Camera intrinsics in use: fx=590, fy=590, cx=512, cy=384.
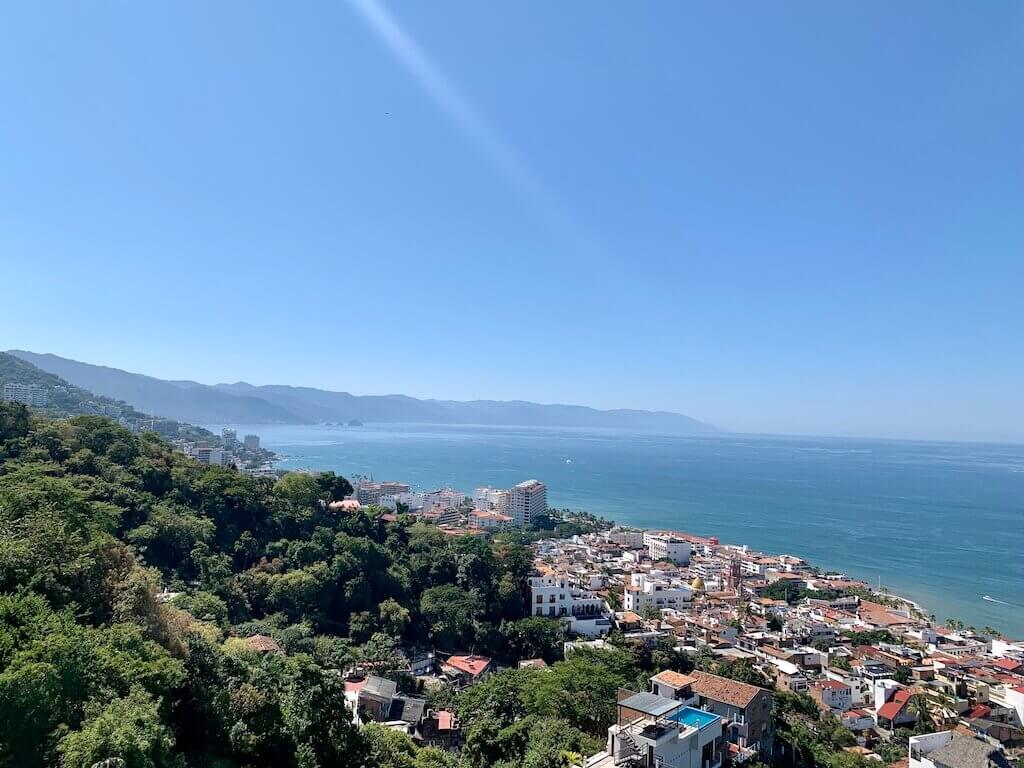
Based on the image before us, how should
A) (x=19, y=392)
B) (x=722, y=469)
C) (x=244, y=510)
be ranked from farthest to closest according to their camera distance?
(x=722, y=469) → (x=19, y=392) → (x=244, y=510)

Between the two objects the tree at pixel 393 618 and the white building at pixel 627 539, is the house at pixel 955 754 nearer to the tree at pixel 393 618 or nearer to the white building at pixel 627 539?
the tree at pixel 393 618

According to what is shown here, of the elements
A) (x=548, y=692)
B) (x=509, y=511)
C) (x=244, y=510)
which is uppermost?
(x=244, y=510)

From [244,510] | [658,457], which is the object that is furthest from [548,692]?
[658,457]

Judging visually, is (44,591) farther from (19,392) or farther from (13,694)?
(19,392)

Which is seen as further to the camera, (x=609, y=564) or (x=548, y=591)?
(x=609, y=564)

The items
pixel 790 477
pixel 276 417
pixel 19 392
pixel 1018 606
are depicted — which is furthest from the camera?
pixel 276 417

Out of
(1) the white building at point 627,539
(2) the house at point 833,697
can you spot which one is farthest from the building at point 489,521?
(2) the house at point 833,697

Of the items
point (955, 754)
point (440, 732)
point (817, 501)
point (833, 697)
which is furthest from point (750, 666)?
point (817, 501)

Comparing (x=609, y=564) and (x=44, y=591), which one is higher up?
(x=44, y=591)
